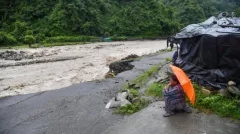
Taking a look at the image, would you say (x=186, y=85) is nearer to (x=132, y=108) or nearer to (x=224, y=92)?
(x=224, y=92)

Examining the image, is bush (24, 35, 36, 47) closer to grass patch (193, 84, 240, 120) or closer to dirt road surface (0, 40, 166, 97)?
dirt road surface (0, 40, 166, 97)

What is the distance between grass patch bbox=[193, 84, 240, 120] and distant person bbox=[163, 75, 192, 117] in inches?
22.1

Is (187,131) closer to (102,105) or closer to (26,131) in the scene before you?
(102,105)

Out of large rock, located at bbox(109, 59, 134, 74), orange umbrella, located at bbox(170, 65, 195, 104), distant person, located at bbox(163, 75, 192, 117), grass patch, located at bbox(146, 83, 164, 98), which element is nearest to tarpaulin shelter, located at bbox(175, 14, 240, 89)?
grass patch, located at bbox(146, 83, 164, 98)

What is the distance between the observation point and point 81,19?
4406cm

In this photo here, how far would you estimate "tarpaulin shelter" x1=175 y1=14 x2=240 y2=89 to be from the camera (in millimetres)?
7246

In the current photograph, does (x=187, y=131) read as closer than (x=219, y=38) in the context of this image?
Yes

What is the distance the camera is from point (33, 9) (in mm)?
43344

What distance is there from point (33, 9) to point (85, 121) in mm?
40806

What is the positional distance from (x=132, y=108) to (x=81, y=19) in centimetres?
3852

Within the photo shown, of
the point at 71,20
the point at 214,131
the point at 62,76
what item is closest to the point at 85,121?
the point at 214,131

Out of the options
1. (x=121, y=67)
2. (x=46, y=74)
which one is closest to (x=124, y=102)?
(x=121, y=67)

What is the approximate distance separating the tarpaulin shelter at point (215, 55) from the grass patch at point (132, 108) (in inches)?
89.0

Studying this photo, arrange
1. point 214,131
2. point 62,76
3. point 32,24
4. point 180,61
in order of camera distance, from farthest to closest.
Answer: point 32,24, point 62,76, point 180,61, point 214,131
